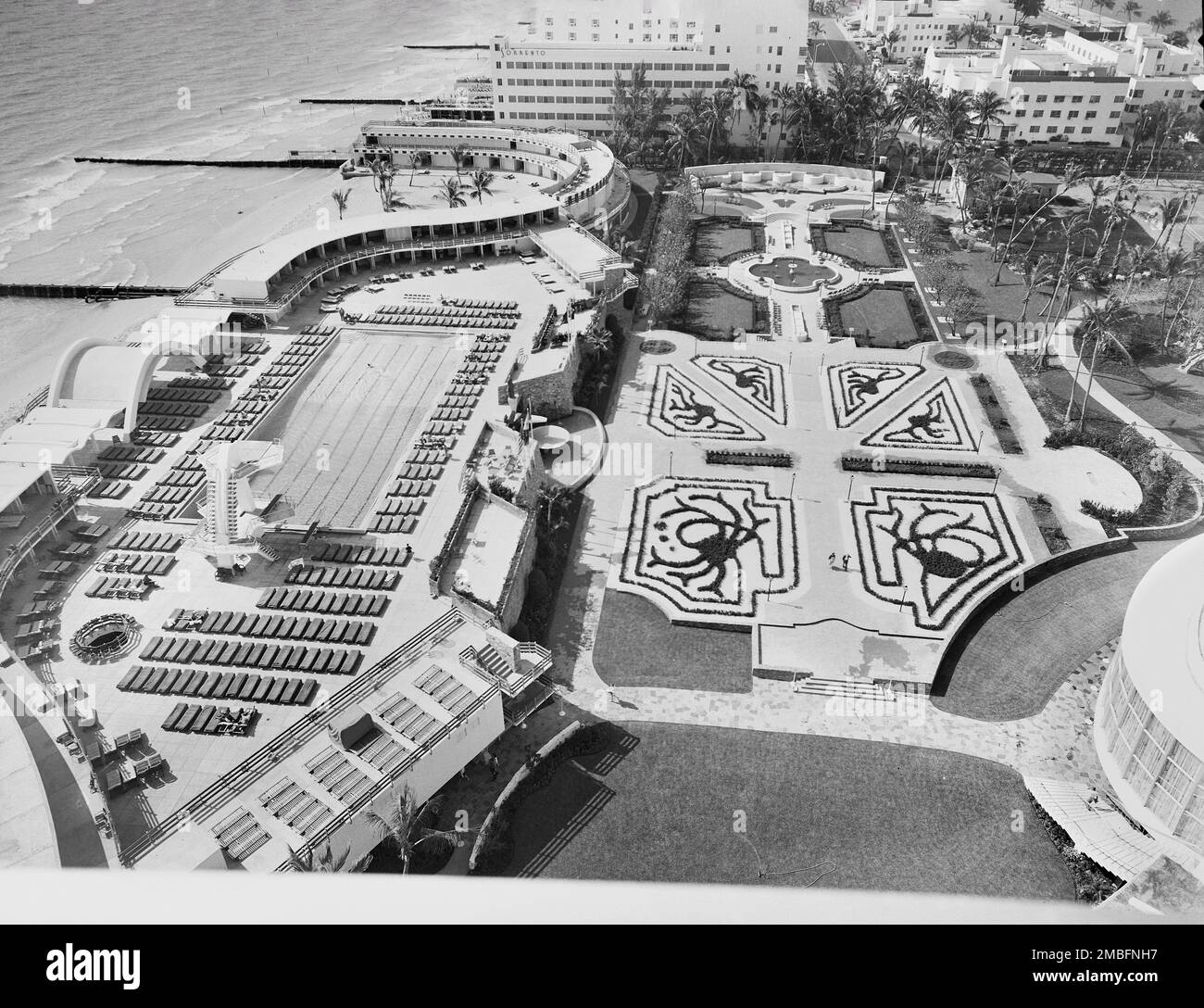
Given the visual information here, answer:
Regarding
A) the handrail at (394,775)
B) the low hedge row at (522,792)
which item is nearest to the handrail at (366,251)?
the handrail at (394,775)

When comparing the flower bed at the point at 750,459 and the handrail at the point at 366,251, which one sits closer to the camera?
the flower bed at the point at 750,459

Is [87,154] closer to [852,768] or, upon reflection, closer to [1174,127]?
[852,768]

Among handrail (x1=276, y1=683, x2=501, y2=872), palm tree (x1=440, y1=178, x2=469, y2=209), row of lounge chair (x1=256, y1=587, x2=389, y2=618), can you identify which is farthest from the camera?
palm tree (x1=440, y1=178, x2=469, y2=209)

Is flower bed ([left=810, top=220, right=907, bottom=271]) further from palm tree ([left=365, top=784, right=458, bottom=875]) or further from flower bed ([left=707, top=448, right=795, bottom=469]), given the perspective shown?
palm tree ([left=365, top=784, right=458, bottom=875])

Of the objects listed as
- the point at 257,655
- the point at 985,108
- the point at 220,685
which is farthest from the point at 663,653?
the point at 985,108

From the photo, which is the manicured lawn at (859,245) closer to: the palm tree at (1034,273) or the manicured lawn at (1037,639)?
the palm tree at (1034,273)

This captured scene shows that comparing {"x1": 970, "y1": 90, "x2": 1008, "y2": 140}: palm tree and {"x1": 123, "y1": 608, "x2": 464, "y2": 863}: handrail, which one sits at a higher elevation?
{"x1": 970, "y1": 90, "x2": 1008, "y2": 140}: palm tree

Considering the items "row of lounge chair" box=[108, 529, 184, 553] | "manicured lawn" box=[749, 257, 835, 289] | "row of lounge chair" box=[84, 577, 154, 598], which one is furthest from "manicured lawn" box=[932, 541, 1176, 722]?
"manicured lawn" box=[749, 257, 835, 289]
